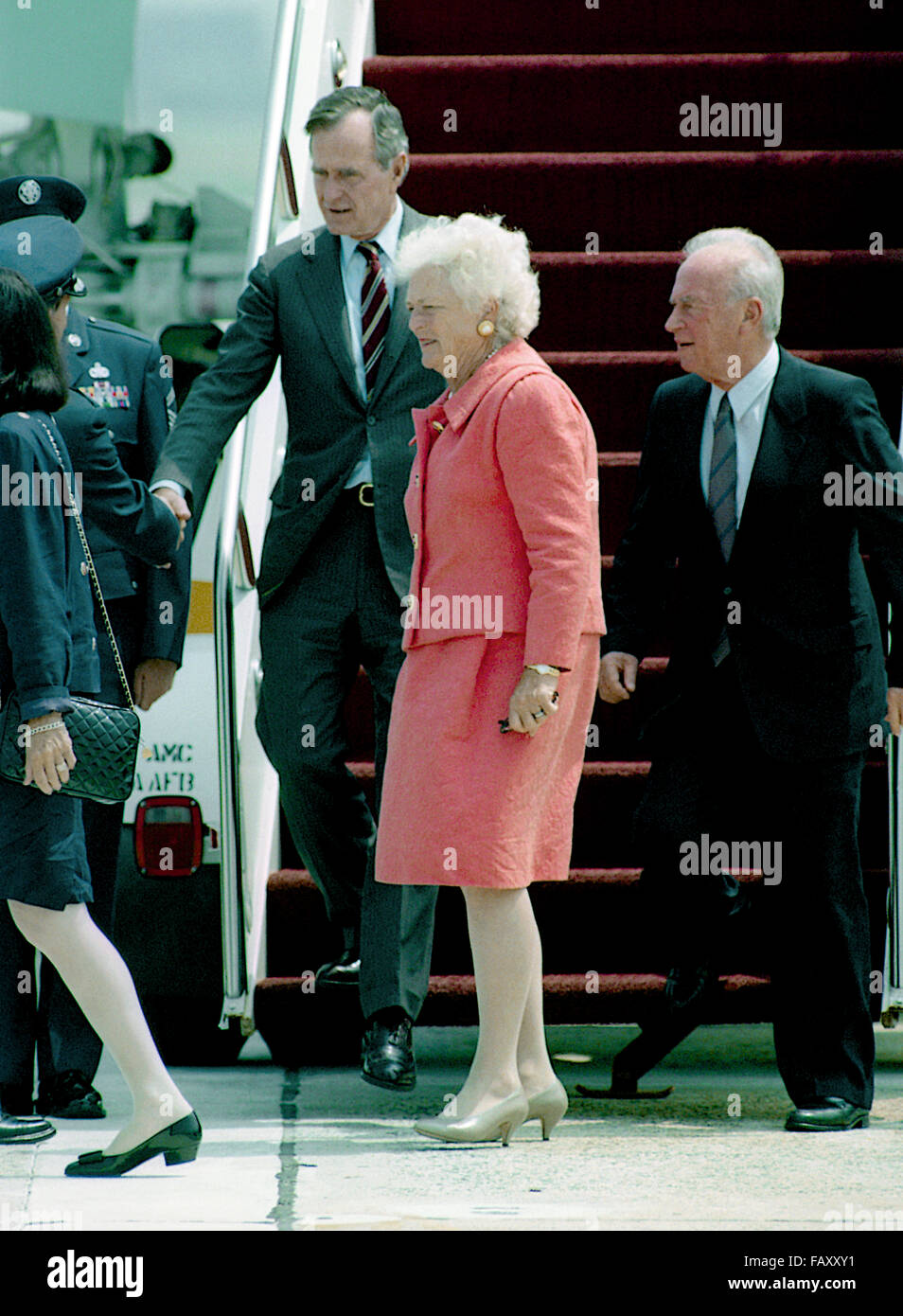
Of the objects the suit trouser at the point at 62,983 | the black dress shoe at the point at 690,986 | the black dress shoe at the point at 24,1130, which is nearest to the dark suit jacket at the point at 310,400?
the suit trouser at the point at 62,983

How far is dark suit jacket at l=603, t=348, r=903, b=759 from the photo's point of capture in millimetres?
4145

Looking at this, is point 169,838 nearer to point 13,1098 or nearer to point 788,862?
point 13,1098

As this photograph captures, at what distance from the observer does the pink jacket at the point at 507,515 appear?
382cm

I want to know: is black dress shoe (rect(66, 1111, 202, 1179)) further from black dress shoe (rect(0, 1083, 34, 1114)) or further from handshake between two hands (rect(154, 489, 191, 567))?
handshake between two hands (rect(154, 489, 191, 567))

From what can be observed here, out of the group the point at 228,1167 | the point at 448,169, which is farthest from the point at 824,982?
the point at 448,169

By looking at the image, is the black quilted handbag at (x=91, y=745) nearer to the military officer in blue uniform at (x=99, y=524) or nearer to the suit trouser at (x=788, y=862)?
the military officer in blue uniform at (x=99, y=524)

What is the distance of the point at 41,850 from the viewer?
370cm

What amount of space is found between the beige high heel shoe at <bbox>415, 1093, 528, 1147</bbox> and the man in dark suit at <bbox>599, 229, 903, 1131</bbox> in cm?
58

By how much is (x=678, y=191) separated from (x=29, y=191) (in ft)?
7.40

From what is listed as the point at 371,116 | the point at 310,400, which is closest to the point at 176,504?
the point at 310,400

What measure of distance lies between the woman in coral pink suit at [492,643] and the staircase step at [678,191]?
6.51 feet

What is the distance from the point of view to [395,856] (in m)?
3.94

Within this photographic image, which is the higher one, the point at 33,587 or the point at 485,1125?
the point at 33,587

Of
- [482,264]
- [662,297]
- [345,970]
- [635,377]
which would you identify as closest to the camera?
[482,264]
